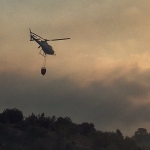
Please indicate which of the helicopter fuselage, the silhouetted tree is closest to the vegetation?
the silhouetted tree

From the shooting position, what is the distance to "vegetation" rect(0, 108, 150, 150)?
84.6 meters

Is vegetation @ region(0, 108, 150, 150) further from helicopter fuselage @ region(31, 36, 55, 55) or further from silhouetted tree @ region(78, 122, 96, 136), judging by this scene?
helicopter fuselage @ region(31, 36, 55, 55)

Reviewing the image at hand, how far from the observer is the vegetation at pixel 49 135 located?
277 feet

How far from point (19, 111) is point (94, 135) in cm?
1864

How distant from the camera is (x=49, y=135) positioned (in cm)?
9200

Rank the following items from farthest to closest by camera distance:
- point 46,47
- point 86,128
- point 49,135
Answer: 1. point 86,128
2. point 49,135
3. point 46,47

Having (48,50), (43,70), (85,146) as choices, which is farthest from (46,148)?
(43,70)

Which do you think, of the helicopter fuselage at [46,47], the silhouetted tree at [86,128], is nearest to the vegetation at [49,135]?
the silhouetted tree at [86,128]

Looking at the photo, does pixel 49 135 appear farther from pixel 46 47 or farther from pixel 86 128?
pixel 86 128

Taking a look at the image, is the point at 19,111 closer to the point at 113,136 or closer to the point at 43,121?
the point at 43,121

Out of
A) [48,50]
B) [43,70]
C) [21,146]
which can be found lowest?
[21,146]

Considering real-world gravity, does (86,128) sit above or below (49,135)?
above

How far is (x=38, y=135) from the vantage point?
87562 millimetres

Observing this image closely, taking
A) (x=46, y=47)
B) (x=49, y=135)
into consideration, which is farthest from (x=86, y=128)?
(x=46, y=47)
